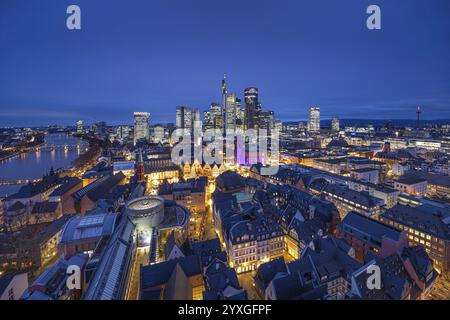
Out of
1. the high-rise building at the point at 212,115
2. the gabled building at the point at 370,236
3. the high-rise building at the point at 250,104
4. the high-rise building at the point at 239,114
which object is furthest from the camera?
the high-rise building at the point at 212,115

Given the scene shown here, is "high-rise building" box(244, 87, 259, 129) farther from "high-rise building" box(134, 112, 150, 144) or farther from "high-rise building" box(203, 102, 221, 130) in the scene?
"high-rise building" box(134, 112, 150, 144)

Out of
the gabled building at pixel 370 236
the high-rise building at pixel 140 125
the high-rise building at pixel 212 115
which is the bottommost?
the gabled building at pixel 370 236

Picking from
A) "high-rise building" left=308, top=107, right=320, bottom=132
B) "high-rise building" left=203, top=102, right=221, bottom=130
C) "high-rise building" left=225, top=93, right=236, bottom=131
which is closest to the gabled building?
"high-rise building" left=225, top=93, right=236, bottom=131

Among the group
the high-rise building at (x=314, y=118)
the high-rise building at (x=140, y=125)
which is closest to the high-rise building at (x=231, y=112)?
the high-rise building at (x=140, y=125)

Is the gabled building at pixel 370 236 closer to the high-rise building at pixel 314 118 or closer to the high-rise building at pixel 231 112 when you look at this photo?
the high-rise building at pixel 231 112

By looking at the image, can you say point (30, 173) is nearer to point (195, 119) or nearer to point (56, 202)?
point (56, 202)

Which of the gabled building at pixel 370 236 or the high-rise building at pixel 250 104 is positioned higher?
the high-rise building at pixel 250 104

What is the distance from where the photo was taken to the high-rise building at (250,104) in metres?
140

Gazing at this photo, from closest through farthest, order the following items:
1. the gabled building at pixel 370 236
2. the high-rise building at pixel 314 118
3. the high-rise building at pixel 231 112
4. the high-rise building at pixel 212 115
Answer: the gabled building at pixel 370 236 → the high-rise building at pixel 231 112 → the high-rise building at pixel 212 115 → the high-rise building at pixel 314 118

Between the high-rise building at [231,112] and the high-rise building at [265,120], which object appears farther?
the high-rise building at [231,112]

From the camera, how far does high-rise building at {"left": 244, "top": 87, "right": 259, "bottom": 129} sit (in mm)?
140250

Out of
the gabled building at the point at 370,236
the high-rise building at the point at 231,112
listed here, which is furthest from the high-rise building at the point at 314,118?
the gabled building at the point at 370,236
